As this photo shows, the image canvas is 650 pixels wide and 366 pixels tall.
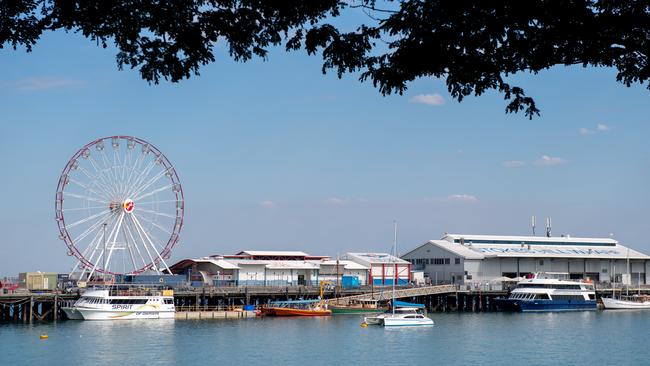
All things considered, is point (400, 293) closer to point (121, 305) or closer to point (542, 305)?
point (542, 305)

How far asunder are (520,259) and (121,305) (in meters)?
57.7

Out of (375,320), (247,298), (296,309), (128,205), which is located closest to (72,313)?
(128,205)

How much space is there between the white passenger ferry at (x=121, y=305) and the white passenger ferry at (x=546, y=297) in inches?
1640

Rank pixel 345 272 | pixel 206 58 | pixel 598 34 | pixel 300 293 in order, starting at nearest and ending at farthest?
pixel 598 34 → pixel 206 58 → pixel 300 293 → pixel 345 272

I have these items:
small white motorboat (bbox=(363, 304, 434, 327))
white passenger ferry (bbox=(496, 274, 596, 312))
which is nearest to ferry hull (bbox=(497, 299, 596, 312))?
white passenger ferry (bbox=(496, 274, 596, 312))

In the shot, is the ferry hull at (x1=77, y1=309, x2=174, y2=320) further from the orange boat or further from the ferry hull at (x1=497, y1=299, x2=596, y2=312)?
the ferry hull at (x1=497, y1=299, x2=596, y2=312)

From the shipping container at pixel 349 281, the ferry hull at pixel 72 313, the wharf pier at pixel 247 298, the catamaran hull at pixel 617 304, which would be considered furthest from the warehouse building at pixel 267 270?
the catamaran hull at pixel 617 304

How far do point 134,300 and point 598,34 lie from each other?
75.8 meters

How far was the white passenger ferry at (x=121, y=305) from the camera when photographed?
81.0 meters

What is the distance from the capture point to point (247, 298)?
308 feet

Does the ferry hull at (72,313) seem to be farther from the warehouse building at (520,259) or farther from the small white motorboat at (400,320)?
the warehouse building at (520,259)

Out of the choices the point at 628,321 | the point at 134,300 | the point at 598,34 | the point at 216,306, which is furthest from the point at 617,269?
the point at 598,34

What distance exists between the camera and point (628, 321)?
8669 cm

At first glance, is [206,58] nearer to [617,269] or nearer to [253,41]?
[253,41]
